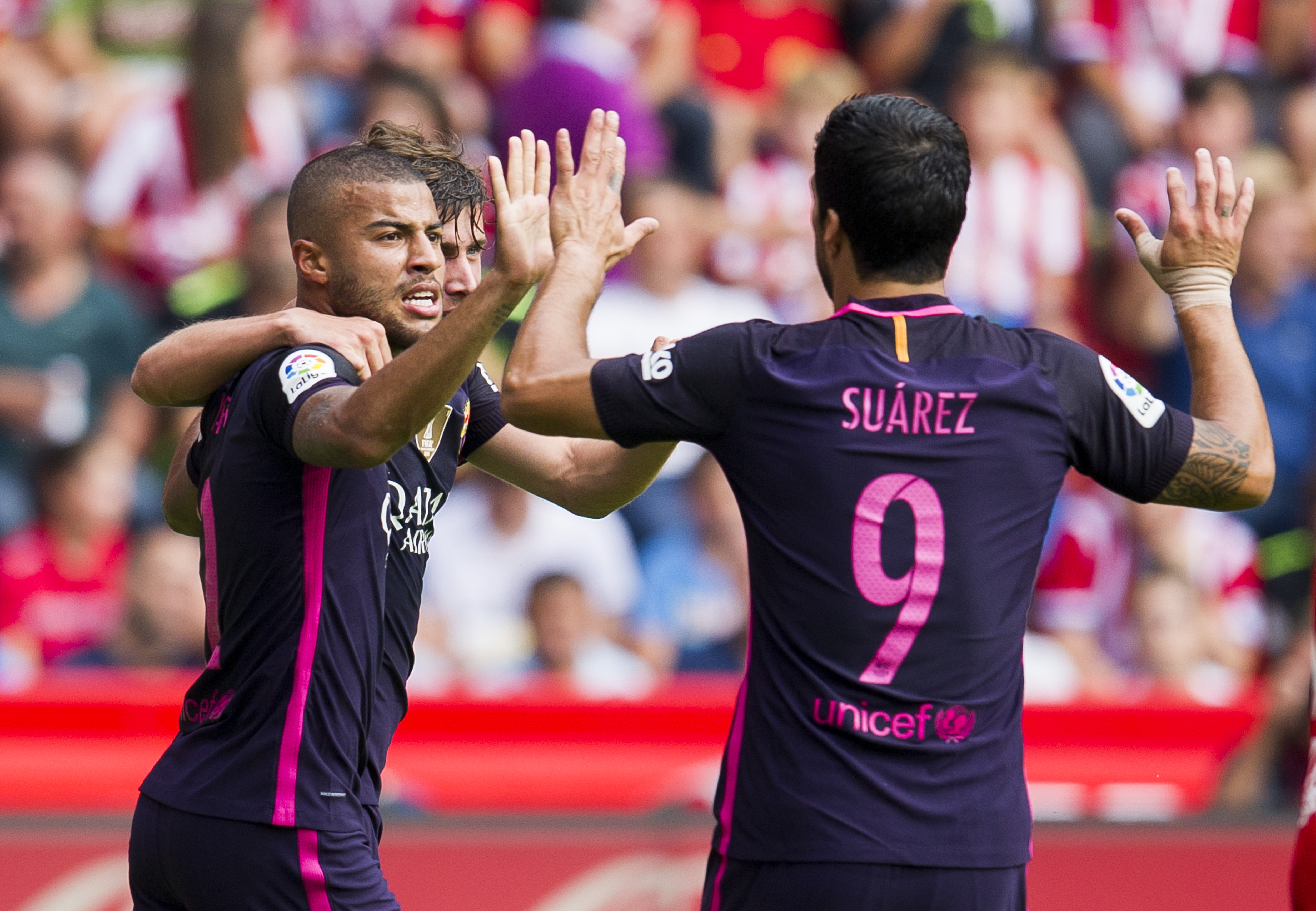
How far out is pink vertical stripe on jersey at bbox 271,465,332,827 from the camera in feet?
10.8

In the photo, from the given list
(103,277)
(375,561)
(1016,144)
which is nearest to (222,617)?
(375,561)

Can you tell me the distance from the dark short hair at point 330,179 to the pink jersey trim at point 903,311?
989mm

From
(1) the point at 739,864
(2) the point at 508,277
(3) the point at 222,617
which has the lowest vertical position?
(1) the point at 739,864

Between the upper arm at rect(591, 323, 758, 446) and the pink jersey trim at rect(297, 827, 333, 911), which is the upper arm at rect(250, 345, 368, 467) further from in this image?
the pink jersey trim at rect(297, 827, 333, 911)

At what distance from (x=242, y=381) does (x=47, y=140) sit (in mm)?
5892

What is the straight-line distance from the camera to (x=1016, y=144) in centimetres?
961

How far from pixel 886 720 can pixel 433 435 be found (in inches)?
47.9

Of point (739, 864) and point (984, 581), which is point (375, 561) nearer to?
point (739, 864)

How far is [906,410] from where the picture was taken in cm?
315

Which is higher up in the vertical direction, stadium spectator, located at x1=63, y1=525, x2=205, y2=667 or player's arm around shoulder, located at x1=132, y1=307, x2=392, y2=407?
player's arm around shoulder, located at x1=132, y1=307, x2=392, y2=407

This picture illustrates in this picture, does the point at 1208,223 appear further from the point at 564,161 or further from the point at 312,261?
the point at 312,261

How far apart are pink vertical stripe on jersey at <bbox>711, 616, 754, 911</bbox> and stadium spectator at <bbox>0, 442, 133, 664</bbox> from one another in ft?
16.1

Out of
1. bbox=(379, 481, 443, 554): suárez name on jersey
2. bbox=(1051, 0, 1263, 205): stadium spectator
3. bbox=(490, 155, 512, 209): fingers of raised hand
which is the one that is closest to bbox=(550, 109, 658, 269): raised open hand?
bbox=(490, 155, 512, 209): fingers of raised hand

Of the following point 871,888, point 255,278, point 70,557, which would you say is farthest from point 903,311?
point 70,557
